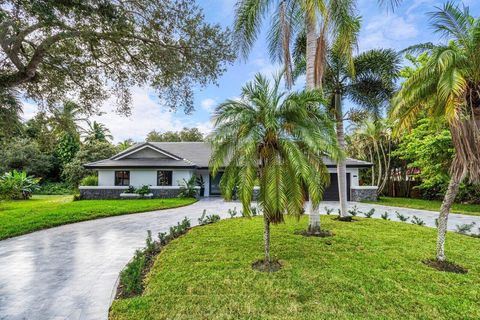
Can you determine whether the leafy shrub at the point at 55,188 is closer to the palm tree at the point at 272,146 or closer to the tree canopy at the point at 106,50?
the tree canopy at the point at 106,50

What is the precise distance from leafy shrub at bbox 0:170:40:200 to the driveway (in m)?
12.5

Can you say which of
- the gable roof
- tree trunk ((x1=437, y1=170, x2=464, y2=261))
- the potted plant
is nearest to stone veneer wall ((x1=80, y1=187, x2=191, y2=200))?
the gable roof

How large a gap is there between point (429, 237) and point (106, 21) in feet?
36.8

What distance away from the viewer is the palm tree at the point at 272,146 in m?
5.22

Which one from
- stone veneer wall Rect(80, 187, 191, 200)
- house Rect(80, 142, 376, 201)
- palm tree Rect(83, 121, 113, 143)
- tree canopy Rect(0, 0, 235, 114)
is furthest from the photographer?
palm tree Rect(83, 121, 113, 143)

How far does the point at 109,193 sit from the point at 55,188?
567 inches

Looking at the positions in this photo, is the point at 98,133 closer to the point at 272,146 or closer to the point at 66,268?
the point at 66,268

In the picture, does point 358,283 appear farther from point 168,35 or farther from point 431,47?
point 168,35

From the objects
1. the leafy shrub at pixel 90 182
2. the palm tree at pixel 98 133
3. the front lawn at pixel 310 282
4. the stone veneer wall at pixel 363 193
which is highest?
the palm tree at pixel 98 133

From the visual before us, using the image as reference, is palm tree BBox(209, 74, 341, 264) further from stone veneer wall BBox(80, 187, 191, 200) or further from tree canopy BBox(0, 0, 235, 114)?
stone veneer wall BBox(80, 187, 191, 200)

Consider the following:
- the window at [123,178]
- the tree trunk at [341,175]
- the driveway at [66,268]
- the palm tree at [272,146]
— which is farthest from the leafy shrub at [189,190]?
the palm tree at [272,146]

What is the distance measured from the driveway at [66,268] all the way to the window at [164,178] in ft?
33.5

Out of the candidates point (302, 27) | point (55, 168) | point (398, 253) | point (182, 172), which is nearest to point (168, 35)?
point (302, 27)

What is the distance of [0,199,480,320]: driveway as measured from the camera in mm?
4098
